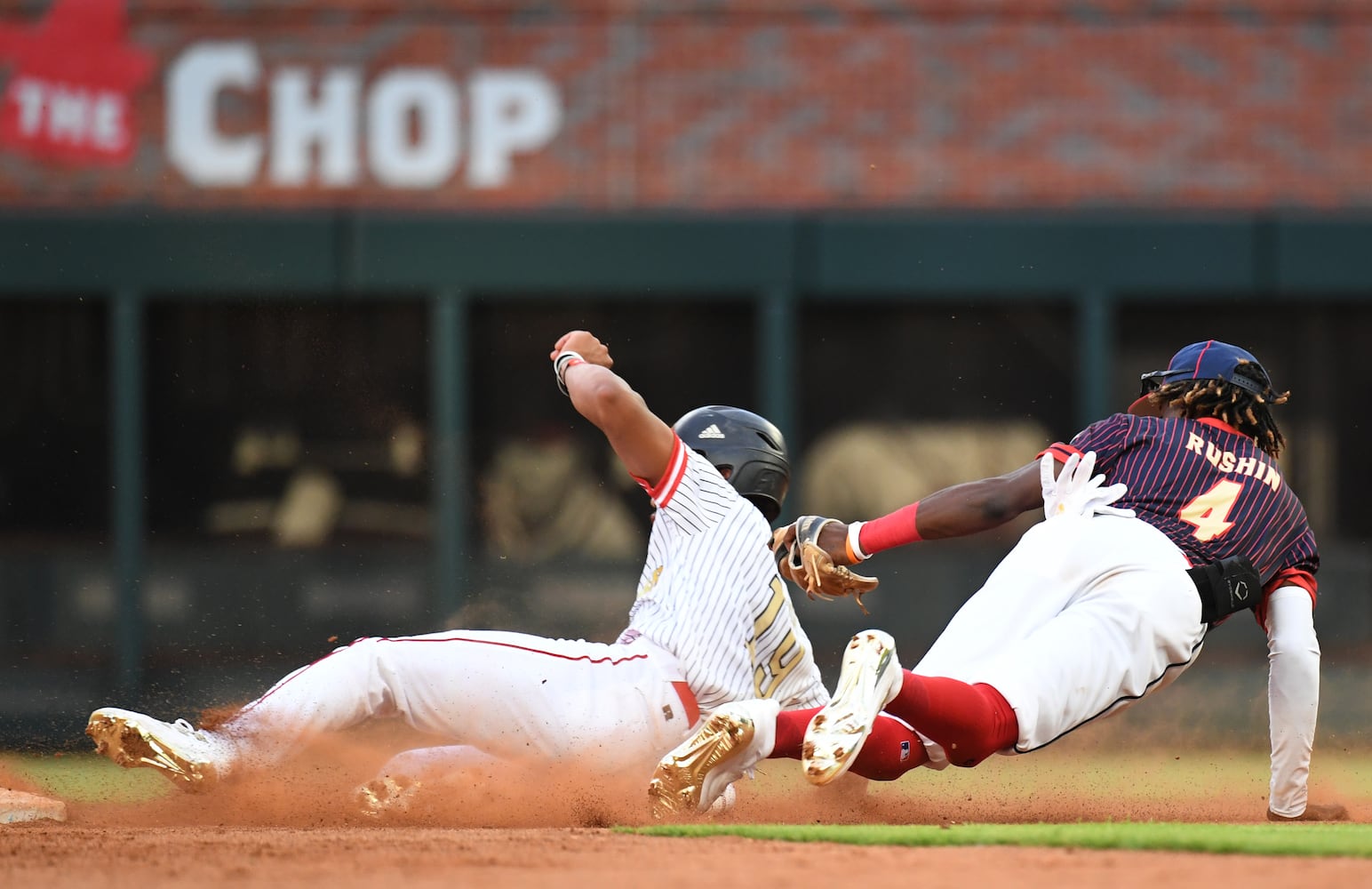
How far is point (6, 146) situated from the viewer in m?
12.5

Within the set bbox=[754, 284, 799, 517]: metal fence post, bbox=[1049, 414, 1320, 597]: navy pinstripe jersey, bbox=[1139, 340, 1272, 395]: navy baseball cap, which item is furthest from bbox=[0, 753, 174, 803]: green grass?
bbox=[754, 284, 799, 517]: metal fence post

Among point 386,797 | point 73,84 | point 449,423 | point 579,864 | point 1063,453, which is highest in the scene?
point 73,84

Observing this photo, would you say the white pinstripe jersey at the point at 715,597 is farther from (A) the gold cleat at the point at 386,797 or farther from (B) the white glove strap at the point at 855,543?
(A) the gold cleat at the point at 386,797

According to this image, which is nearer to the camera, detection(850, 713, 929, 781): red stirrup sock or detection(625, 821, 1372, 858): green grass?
detection(625, 821, 1372, 858): green grass

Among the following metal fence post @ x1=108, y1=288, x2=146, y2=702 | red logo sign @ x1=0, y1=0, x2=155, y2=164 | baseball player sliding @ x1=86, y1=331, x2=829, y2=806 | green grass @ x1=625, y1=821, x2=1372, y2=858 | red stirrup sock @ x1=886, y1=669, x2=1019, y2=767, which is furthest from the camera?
red logo sign @ x1=0, y1=0, x2=155, y2=164

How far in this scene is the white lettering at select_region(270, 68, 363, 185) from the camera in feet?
41.5

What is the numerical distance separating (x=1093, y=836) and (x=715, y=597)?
1.14 meters

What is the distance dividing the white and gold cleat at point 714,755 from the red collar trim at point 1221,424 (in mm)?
1603

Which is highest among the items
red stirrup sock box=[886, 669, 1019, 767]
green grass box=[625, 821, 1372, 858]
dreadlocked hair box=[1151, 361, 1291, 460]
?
dreadlocked hair box=[1151, 361, 1291, 460]

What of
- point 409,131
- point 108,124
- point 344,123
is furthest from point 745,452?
point 108,124

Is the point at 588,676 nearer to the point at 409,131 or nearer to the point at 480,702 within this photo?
the point at 480,702

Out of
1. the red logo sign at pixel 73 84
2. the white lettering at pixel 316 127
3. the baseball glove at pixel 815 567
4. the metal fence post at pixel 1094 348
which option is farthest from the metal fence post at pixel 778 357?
the baseball glove at pixel 815 567

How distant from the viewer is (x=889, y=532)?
4.97 meters

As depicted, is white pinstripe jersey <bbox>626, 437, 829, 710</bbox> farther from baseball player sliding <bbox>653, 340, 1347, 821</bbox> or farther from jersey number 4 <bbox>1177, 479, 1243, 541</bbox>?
jersey number 4 <bbox>1177, 479, 1243, 541</bbox>
